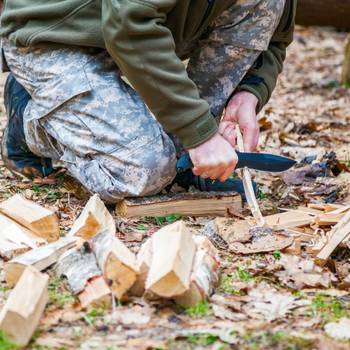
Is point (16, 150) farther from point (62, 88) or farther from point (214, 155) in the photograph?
point (214, 155)

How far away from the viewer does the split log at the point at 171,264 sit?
1912mm

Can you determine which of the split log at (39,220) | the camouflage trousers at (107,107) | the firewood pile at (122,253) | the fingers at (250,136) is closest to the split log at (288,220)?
the firewood pile at (122,253)

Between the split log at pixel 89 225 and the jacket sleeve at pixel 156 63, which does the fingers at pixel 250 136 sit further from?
the split log at pixel 89 225

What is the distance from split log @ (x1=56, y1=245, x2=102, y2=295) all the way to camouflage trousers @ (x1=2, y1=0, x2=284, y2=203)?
68 centimetres

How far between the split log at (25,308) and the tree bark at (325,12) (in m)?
3.36

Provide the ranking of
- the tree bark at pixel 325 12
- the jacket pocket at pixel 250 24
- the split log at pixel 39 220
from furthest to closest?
the tree bark at pixel 325 12 < the jacket pocket at pixel 250 24 < the split log at pixel 39 220

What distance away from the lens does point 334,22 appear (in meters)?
4.89

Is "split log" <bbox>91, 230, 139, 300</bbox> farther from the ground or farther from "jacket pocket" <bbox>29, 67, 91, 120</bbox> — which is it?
"jacket pocket" <bbox>29, 67, 91, 120</bbox>

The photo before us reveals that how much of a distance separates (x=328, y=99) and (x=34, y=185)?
257cm

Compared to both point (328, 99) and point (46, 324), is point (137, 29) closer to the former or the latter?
point (46, 324)

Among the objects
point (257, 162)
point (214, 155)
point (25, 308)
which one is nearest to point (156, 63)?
point (214, 155)

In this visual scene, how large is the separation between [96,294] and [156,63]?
79cm

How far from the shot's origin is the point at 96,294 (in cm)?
199

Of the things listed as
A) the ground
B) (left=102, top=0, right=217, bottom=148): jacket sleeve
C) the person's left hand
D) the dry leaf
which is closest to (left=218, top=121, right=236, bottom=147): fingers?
the person's left hand
